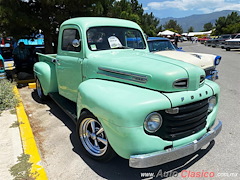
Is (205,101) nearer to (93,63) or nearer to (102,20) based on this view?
(93,63)

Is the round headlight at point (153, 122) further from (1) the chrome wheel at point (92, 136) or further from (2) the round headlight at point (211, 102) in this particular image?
(2) the round headlight at point (211, 102)

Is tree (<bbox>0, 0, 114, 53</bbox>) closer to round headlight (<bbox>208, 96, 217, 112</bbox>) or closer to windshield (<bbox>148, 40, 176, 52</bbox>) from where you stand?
windshield (<bbox>148, 40, 176, 52</bbox>)

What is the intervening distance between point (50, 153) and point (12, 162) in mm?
536

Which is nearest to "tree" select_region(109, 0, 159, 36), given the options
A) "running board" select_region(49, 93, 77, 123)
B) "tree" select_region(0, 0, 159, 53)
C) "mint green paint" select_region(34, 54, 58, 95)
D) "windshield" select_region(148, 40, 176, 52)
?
"tree" select_region(0, 0, 159, 53)

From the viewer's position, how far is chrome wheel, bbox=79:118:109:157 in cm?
294

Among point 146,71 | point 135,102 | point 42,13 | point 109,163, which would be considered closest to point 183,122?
point 135,102

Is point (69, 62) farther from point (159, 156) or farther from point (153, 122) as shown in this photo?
point (159, 156)

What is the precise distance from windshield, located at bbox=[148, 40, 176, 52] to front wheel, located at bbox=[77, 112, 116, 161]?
16.7ft

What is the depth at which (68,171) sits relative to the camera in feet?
9.41

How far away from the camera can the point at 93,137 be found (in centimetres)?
304

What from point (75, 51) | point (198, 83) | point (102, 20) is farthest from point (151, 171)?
point (102, 20)

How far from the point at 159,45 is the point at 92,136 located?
18.5 ft

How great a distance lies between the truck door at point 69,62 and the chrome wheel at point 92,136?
0.92 m

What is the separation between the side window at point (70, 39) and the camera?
3.76 metres
